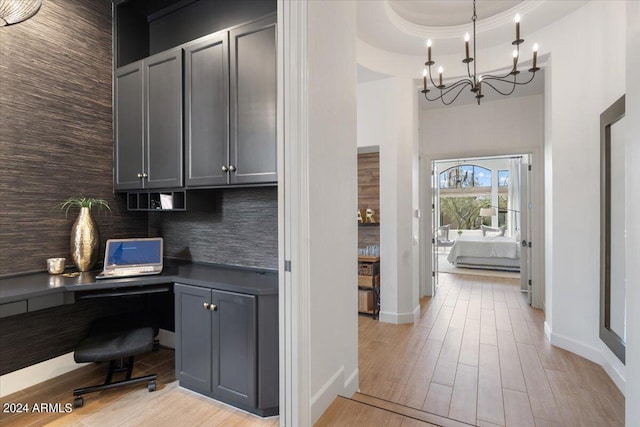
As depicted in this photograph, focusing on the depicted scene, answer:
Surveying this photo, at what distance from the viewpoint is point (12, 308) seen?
1.82m

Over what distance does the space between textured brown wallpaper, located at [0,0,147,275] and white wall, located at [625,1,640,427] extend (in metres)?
3.63

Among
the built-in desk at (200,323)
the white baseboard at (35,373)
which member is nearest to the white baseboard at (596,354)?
the built-in desk at (200,323)

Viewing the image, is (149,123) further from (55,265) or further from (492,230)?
(492,230)

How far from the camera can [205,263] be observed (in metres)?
2.81

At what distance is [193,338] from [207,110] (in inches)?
64.4

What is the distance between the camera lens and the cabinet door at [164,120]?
2518 mm

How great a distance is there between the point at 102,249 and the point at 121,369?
102 centimetres

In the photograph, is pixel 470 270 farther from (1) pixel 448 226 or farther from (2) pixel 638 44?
(2) pixel 638 44

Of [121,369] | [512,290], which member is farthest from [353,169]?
[512,290]

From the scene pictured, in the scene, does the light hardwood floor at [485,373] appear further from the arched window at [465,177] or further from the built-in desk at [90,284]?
the arched window at [465,177]

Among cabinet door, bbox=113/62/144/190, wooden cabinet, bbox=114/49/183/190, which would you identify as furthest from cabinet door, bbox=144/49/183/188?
cabinet door, bbox=113/62/144/190

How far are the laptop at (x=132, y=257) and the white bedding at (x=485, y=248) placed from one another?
6405mm

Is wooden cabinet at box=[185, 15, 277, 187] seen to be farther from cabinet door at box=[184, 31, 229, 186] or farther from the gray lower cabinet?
the gray lower cabinet

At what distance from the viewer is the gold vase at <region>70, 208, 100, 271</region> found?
2453 mm
